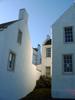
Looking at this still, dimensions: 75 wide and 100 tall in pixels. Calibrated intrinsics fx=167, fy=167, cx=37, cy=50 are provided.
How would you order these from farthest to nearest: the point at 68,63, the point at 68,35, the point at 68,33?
the point at 68,33 < the point at 68,35 < the point at 68,63

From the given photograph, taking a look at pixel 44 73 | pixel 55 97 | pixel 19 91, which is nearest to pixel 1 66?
pixel 19 91

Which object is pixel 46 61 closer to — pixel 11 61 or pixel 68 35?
pixel 68 35

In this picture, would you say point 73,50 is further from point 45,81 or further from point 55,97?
point 45,81

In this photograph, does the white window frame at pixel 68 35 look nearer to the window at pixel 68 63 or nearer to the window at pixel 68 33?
the window at pixel 68 33

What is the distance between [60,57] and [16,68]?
504 centimetres

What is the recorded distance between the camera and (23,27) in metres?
20.0

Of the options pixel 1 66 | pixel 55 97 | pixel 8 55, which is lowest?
pixel 55 97

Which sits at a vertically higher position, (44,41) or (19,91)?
(44,41)

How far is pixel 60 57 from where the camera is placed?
18.6m

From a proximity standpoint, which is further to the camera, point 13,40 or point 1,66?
point 13,40

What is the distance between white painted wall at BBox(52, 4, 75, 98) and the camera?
57.9 feet

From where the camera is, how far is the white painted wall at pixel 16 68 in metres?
14.2

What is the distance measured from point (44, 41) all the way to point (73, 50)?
13745mm

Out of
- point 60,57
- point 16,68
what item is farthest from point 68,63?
point 16,68
